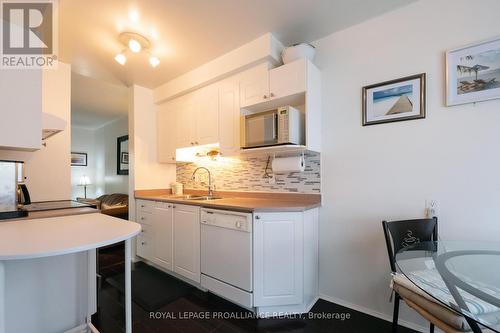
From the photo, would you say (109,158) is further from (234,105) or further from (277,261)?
(277,261)

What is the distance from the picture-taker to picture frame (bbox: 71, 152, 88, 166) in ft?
18.3

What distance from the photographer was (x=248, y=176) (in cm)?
255

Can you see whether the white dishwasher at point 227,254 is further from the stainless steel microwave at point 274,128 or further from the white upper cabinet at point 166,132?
the white upper cabinet at point 166,132

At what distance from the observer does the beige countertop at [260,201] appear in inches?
70.3

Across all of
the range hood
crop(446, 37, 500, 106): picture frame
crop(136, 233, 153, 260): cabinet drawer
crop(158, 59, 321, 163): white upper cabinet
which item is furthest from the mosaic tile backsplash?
the range hood

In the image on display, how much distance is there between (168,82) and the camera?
296cm

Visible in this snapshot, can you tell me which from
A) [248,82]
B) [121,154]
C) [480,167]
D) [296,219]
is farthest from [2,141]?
[121,154]

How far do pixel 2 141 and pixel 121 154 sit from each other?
13.5 ft

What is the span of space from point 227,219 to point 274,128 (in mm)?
877

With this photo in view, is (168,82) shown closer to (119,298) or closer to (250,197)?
(250,197)

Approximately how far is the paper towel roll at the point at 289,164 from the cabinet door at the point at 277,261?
1.38ft

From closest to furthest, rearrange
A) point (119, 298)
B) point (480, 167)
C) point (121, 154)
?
point (480, 167)
point (119, 298)
point (121, 154)

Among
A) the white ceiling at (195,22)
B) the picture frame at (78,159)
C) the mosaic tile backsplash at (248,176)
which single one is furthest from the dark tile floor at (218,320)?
the picture frame at (78,159)
